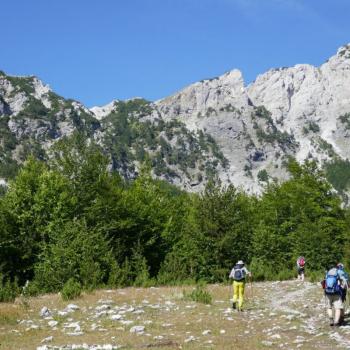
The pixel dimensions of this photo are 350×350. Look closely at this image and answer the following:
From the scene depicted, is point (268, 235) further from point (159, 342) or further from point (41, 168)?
point (159, 342)

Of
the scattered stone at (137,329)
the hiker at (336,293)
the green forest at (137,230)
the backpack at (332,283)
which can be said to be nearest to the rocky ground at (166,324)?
the scattered stone at (137,329)

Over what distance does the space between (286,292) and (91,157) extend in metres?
23.8

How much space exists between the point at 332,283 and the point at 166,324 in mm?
6264

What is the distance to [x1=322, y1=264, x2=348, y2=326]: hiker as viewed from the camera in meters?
17.1

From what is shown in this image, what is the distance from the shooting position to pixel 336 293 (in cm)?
1784

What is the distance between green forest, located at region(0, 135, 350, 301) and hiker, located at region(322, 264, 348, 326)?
41.9ft

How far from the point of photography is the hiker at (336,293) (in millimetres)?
17094

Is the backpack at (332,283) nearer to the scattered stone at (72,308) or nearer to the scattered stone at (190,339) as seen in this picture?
the scattered stone at (190,339)

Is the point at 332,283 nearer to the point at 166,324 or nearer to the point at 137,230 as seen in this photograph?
the point at 166,324

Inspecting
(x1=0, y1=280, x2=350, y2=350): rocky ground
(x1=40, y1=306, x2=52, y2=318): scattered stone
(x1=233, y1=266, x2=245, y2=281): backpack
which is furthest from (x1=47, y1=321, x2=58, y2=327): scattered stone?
(x1=233, y1=266, x2=245, y2=281): backpack

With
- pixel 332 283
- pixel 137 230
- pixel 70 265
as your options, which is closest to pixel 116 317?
pixel 332 283

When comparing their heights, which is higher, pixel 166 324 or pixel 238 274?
pixel 238 274

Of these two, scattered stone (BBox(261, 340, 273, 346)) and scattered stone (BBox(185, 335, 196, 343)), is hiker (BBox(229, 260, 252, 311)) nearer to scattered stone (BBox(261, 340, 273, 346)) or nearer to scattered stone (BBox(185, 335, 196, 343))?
scattered stone (BBox(185, 335, 196, 343))

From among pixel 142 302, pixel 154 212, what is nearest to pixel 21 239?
pixel 154 212
